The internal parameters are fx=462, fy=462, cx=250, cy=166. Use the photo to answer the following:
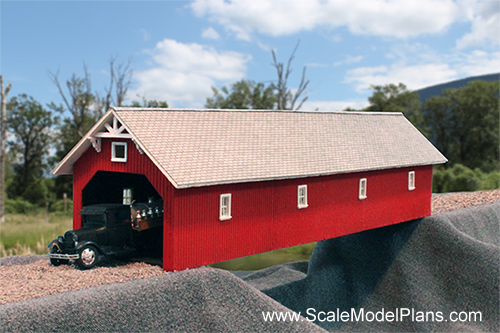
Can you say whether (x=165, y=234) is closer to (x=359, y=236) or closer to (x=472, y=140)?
(x=359, y=236)

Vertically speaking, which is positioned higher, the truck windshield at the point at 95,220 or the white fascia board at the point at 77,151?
the white fascia board at the point at 77,151

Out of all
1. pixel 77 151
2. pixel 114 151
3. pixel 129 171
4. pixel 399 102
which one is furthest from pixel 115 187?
pixel 399 102

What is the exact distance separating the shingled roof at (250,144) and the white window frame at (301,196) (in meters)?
0.63

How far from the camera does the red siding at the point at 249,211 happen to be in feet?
44.8

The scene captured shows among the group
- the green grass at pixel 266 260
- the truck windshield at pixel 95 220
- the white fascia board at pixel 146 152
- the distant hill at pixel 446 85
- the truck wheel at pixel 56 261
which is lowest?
the green grass at pixel 266 260

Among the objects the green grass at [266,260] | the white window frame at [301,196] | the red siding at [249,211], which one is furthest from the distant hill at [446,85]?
the white window frame at [301,196]

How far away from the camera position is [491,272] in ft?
74.8

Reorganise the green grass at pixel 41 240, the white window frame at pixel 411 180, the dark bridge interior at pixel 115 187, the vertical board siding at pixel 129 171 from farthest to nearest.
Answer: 1. the green grass at pixel 41 240
2. the white window frame at pixel 411 180
3. the dark bridge interior at pixel 115 187
4. the vertical board siding at pixel 129 171

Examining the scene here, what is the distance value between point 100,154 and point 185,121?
3112 mm

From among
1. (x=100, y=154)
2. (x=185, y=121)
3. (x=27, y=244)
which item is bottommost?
(x=27, y=244)

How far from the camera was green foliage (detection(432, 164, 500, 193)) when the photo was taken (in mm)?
46469

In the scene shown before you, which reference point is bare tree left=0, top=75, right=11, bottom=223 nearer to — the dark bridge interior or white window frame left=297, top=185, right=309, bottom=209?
the dark bridge interior

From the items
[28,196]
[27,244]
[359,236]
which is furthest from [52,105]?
[359,236]

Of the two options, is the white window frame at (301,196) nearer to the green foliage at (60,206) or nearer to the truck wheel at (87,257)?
the truck wheel at (87,257)
